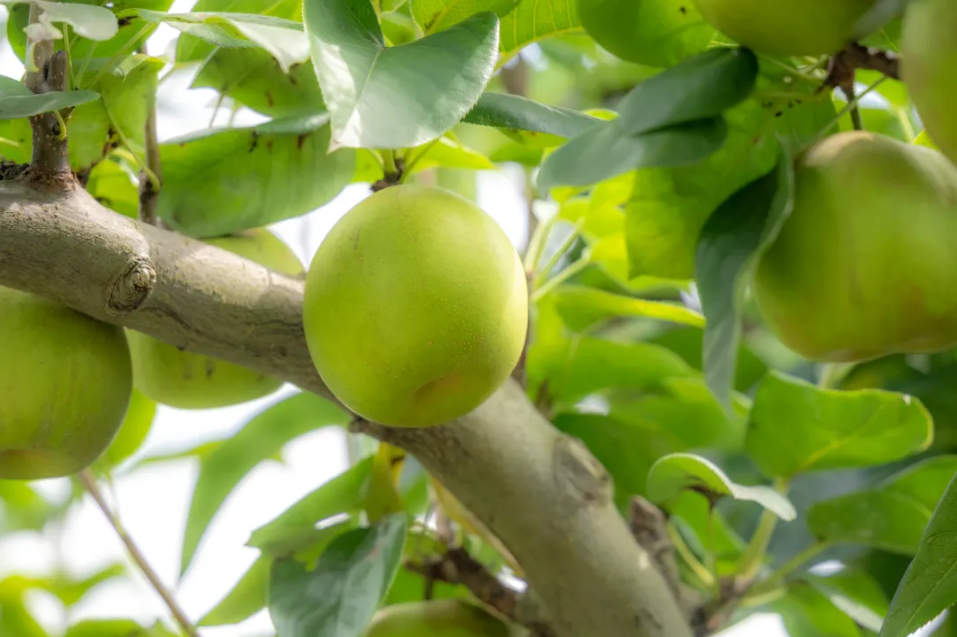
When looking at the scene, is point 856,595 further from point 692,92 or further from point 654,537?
point 692,92

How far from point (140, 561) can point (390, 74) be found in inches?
24.6

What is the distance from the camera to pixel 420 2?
525 millimetres

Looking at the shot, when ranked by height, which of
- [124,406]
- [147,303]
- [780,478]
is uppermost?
[147,303]

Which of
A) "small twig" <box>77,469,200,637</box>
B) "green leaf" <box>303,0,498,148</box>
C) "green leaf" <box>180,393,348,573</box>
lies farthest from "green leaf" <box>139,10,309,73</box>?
"small twig" <box>77,469,200,637</box>

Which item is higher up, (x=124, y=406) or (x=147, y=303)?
(x=147, y=303)

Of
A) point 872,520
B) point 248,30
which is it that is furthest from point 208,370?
point 872,520

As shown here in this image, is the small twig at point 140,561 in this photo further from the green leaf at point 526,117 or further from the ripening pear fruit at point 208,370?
the green leaf at point 526,117

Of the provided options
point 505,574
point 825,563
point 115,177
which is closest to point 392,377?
point 115,177

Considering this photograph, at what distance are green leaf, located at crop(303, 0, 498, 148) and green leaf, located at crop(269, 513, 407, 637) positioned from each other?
32cm

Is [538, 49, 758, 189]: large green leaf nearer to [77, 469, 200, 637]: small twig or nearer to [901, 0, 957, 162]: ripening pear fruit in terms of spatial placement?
[901, 0, 957, 162]: ripening pear fruit

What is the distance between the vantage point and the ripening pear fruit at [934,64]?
37cm

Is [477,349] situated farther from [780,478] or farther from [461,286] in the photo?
[780,478]

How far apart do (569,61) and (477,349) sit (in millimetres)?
1160

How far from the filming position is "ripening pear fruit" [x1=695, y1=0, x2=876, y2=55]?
416 mm
